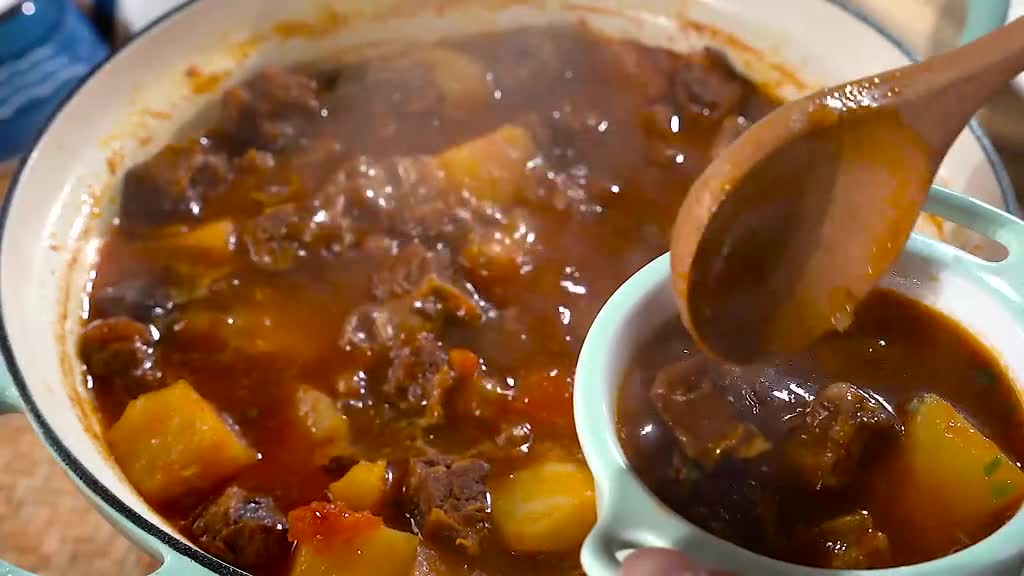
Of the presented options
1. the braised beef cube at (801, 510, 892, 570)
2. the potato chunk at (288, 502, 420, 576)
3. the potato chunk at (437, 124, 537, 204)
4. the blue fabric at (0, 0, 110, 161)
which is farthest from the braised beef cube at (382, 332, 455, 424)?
the blue fabric at (0, 0, 110, 161)

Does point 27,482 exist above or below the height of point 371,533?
below

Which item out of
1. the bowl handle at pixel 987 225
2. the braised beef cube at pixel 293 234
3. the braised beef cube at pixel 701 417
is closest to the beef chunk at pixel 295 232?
the braised beef cube at pixel 293 234

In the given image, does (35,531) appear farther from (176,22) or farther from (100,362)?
(176,22)

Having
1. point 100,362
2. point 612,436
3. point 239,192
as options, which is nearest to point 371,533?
point 612,436

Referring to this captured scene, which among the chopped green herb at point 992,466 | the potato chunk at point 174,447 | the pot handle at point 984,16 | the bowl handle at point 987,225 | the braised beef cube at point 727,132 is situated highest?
the pot handle at point 984,16

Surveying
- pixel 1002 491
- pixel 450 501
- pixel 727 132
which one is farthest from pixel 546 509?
pixel 727 132

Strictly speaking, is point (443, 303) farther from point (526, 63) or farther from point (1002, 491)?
point (1002, 491)

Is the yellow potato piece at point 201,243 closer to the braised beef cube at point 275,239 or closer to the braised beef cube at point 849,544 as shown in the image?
the braised beef cube at point 275,239
